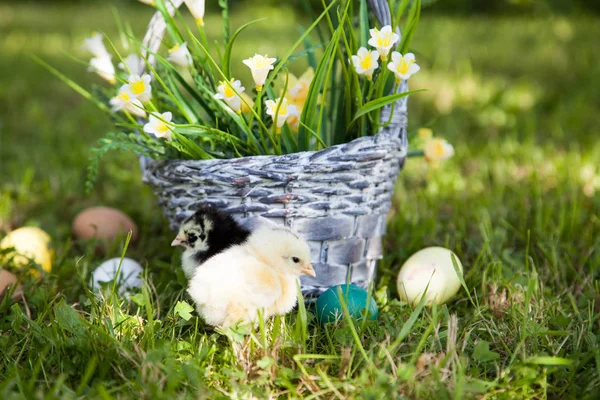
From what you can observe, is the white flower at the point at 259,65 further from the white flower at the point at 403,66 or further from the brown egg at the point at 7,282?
the brown egg at the point at 7,282

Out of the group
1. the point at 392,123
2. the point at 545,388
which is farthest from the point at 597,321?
the point at 392,123

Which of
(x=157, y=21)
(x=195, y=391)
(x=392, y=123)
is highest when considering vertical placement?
(x=157, y=21)

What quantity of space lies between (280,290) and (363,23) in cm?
75

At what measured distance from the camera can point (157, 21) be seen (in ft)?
4.99

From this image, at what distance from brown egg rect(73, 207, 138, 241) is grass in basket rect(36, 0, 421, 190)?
37 cm

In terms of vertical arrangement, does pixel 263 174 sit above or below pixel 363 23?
below

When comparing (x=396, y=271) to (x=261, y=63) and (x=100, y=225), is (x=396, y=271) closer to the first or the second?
(x=261, y=63)

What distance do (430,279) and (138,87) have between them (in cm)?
86

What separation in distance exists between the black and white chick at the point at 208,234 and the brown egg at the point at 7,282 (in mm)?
509

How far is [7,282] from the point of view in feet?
4.98

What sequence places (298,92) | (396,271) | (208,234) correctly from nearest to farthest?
1. (208,234)
2. (298,92)
3. (396,271)

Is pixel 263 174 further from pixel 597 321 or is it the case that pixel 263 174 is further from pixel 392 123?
pixel 597 321

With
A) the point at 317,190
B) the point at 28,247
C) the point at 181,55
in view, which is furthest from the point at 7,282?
the point at 317,190

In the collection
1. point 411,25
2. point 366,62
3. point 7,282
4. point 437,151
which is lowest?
point 7,282
